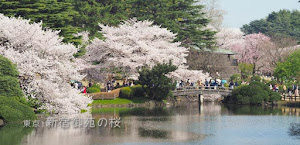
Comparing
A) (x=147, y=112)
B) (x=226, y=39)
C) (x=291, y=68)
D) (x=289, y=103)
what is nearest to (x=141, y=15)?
(x=291, y=68)

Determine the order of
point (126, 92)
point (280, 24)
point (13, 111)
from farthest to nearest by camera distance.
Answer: point (280, 24), point (126, 92), point (13, 111)

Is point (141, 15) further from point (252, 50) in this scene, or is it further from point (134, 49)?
point (252, 50)

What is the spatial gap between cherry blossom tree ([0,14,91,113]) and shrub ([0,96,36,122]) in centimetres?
302

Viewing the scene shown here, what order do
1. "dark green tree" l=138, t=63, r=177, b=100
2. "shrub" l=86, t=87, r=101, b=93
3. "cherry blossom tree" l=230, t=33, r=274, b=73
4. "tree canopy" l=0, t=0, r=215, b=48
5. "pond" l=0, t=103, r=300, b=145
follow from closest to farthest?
"pond" l=0, t=103, r=300, b=145
"dark green tree" l=138, t=63, r=177, b=100
"shrub" l=86, t=87, r=101, b=93
"tree canopy" l=0, t=0, r=215, b=48
"cherry blossom tree" l=230, t=33, r=274, b=73

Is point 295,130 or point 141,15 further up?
point 141,15

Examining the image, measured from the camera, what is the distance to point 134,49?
66812 millimetres

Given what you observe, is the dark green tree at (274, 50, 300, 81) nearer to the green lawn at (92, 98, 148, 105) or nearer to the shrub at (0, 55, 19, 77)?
the green lawn at (92, 98, 148, 105)

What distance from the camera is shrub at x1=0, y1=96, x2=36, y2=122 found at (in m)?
39.6

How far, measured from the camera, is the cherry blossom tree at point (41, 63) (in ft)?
146

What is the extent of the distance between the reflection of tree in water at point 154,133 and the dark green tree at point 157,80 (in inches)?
845

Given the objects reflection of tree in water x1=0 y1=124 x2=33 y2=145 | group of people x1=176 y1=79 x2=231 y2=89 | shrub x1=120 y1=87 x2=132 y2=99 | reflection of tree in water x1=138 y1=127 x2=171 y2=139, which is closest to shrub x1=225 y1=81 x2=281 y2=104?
group of people x1=176 y1=79 x2=231 y2=89

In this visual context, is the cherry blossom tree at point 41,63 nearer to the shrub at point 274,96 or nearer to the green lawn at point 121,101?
the green lawn at point 121,101

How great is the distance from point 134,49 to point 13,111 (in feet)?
93.2

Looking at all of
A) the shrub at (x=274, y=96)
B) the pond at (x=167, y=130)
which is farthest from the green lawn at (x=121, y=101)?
the shrub at (x=274, y=96)
